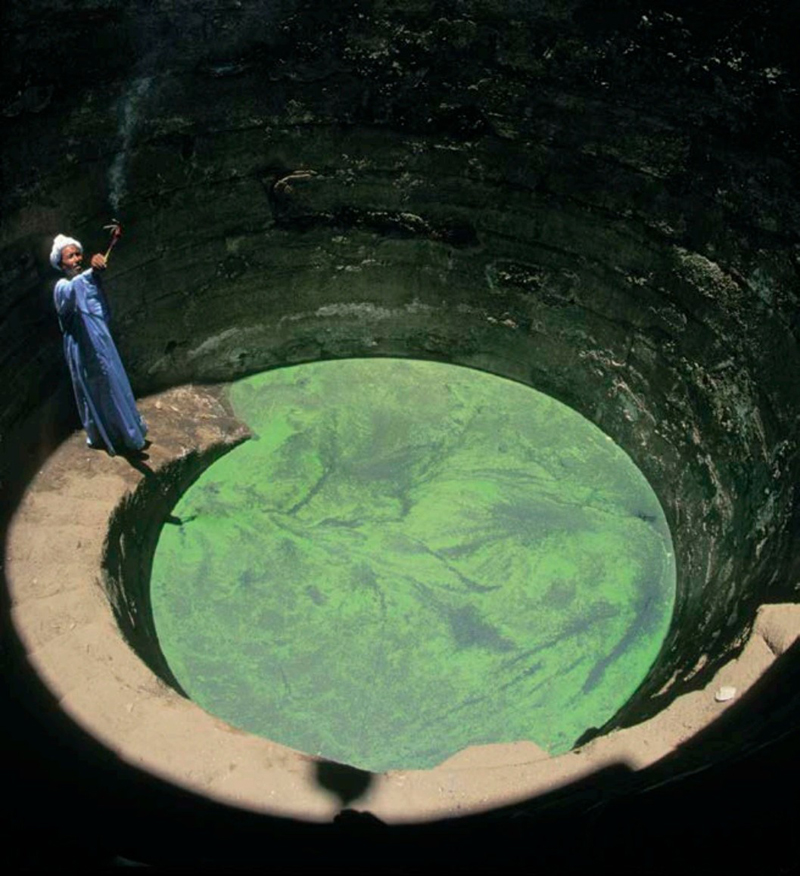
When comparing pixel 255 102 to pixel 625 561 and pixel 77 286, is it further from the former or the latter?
pixel 625 561

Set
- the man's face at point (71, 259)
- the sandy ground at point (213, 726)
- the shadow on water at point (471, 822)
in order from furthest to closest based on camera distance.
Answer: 1. the man's face at point (71, 259)
2. the sandy ground at point (213, 726)
3. the shadow on water at point (471, 822)

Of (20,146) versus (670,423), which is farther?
(670,423)

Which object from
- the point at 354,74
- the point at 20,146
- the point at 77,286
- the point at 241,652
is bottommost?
the point at 241,652

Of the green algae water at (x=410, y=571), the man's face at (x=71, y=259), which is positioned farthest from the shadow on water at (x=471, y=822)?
the man's face at (x=71, y=259)

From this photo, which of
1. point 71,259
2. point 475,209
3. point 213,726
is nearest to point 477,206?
point 475,209

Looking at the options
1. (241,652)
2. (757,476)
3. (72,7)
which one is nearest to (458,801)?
(241,652)

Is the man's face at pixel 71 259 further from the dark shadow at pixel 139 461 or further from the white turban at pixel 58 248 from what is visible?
the dark shadow at pixel 139 461
